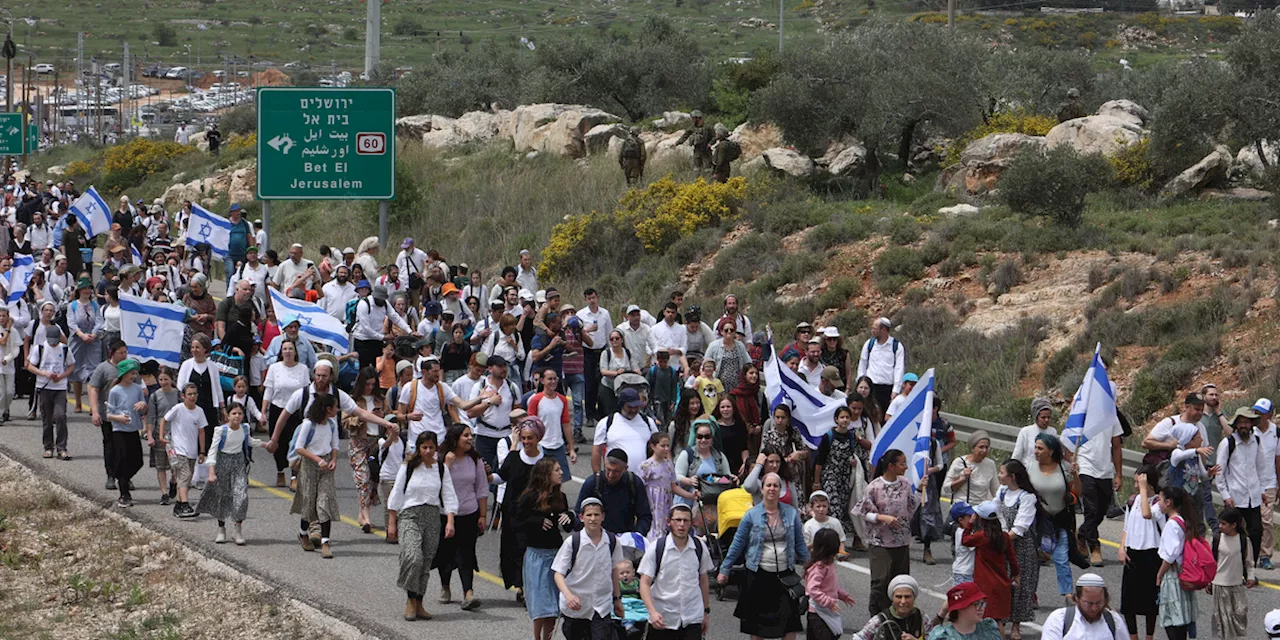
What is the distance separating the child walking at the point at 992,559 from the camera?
10859 mm

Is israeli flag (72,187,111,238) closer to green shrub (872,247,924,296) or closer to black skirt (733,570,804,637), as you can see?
green shrub (872,247,924,296)

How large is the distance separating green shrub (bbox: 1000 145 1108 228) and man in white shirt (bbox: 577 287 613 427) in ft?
32.2

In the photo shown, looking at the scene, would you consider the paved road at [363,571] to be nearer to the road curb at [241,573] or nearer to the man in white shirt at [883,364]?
the road curb at [241,573]

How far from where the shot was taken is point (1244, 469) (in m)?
14.1

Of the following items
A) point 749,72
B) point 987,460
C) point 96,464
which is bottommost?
point 96,464

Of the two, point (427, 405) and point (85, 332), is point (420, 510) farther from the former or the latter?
Result: point (85, 332)

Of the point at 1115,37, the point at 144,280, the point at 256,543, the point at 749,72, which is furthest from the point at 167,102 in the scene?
the point at 256,543

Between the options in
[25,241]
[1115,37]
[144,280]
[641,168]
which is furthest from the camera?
[1115,37]

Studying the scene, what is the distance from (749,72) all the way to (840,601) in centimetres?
3349

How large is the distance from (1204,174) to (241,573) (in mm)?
20318

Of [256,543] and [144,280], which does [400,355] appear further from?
[144,280]

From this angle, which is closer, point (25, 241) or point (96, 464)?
point (96, 464)

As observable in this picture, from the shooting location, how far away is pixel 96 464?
1847 cm

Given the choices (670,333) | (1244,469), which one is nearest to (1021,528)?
(1244,469)
